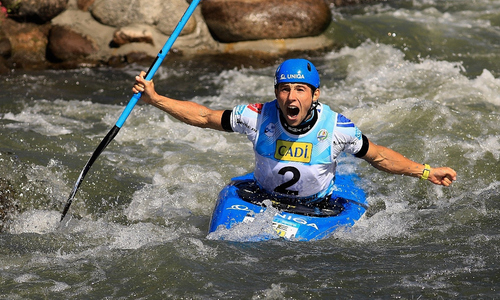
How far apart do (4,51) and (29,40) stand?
1.71 ft

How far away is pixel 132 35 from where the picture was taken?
10750 millimetres

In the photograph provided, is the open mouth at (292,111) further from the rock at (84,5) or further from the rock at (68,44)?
the rock at (84,5)

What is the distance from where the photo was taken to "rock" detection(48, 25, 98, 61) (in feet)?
34.6

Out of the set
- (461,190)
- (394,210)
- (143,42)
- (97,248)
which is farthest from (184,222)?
(143,42)

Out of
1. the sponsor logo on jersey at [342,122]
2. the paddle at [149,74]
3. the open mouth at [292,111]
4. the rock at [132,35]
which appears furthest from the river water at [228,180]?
the open mouth at [292,111]

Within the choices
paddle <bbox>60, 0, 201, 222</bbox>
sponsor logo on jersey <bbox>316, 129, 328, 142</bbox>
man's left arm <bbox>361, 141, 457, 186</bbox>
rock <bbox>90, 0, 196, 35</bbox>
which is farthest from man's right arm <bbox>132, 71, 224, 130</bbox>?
rock <bbox>90, 0, 196, 35</bbox>

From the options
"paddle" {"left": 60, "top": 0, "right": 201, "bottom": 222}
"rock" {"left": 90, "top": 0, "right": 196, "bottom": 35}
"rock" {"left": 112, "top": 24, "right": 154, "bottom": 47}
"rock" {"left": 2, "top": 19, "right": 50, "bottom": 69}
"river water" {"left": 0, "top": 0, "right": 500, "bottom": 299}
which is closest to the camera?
"river water" {"left": 0, "top": 0, "right": 500, "bottom": 299}

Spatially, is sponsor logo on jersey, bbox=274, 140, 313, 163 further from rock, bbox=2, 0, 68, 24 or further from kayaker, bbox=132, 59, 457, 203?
rock, bbox=2, 0, 68, 24

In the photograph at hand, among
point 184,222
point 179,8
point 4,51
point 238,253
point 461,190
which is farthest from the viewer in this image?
point 179,8

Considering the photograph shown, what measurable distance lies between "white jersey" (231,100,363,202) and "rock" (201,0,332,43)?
6.62 m

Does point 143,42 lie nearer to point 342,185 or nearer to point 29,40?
point 29,40

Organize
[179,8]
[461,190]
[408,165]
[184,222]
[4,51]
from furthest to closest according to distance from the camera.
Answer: [179,8] < [4,51] < [461,190] < [184,222] < [408,165]

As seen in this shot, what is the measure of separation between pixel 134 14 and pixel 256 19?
2.17m

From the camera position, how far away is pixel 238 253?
14.9 feet
